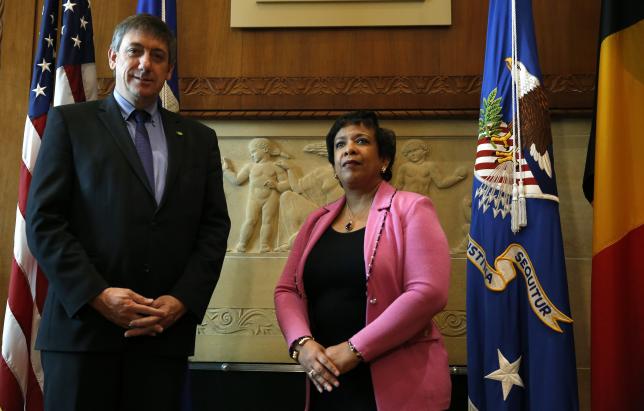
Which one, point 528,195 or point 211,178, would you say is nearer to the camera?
point 211,178

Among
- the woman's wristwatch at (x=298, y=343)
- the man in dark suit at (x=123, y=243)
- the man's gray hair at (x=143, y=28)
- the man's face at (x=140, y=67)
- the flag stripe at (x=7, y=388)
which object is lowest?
the flag stripe at (x=7, y=388)

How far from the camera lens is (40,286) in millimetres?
2523

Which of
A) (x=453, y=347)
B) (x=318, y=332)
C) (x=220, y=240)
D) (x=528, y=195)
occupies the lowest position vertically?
(x=453, y=347)

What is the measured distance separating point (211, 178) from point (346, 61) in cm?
138

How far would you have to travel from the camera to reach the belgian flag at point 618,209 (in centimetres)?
240

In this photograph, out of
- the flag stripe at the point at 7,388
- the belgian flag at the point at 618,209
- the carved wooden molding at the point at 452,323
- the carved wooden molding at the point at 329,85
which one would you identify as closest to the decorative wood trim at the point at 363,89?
the carved wooden molding at the point at 329,85

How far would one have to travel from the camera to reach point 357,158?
7.08 feet

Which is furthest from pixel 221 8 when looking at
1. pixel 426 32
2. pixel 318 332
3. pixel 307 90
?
pixel 318 332

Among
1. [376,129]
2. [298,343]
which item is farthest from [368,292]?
[376,129]

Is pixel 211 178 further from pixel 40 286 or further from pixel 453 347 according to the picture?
pixel 453 347

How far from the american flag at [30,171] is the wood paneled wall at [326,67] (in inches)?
16.5

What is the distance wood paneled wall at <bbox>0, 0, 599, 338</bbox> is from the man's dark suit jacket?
1.28 metres

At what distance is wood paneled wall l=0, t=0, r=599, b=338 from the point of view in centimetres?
310

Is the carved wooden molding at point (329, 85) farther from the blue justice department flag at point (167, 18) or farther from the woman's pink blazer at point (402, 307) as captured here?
the woman's pink blazer at point (402, 307)
